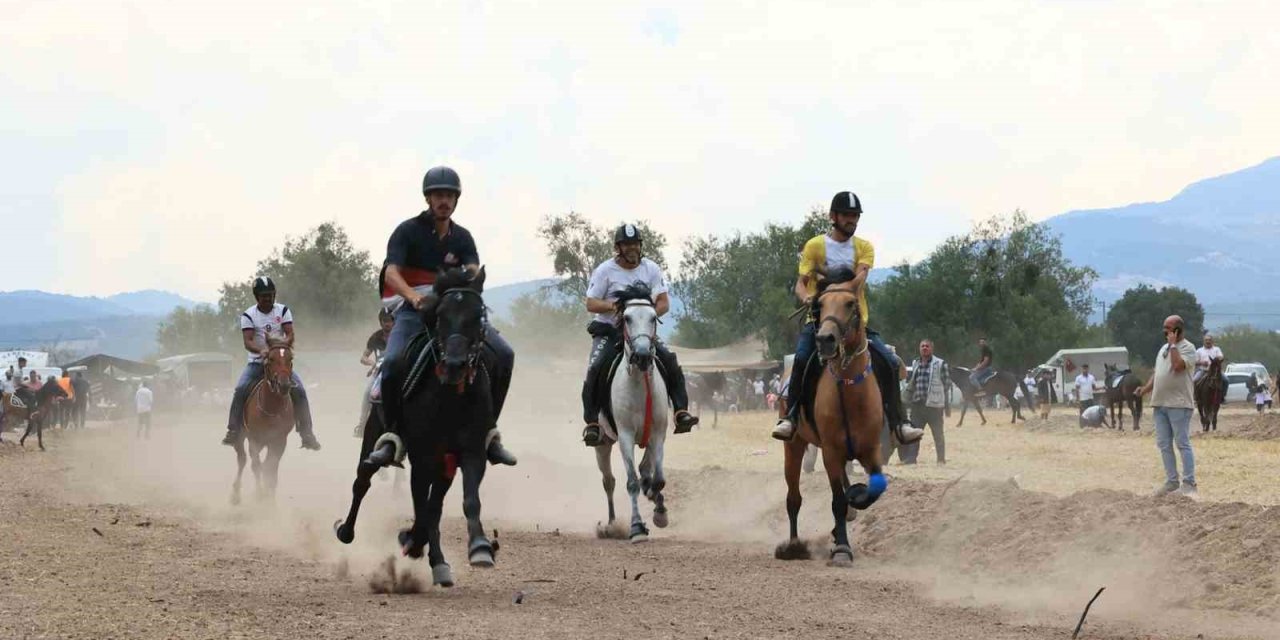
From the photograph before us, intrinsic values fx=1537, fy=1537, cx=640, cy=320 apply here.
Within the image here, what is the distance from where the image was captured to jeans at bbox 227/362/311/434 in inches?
834

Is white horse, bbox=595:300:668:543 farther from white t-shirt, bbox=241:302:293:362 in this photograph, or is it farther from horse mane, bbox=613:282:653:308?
white t-shirt, bbox=241:302:293:362

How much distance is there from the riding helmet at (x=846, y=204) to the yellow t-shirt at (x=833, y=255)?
0.31 meters

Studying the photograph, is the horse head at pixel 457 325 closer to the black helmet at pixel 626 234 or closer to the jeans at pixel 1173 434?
the black helmet at pixel 626 234

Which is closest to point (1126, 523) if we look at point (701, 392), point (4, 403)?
point (4, 403)

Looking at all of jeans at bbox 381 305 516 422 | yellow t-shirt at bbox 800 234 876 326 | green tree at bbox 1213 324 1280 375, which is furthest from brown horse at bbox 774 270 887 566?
green tree at bbox 1213 324 1280 375

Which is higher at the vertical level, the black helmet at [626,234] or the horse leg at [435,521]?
the black helmet at [626,234]

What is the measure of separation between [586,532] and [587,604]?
300 inches

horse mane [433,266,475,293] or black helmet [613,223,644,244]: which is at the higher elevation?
black helmet [613,223,644,244]

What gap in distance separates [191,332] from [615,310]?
15881 centimetres

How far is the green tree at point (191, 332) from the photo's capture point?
159 m

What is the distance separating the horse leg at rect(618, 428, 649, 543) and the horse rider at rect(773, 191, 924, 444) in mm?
2502

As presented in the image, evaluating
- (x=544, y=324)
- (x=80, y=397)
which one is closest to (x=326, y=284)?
(x=544, y=324)

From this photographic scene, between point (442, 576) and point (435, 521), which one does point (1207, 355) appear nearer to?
point (435, 521)

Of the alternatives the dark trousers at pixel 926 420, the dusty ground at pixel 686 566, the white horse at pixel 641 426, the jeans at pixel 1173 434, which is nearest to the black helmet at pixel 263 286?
the dusty ground at pixel 686 566
